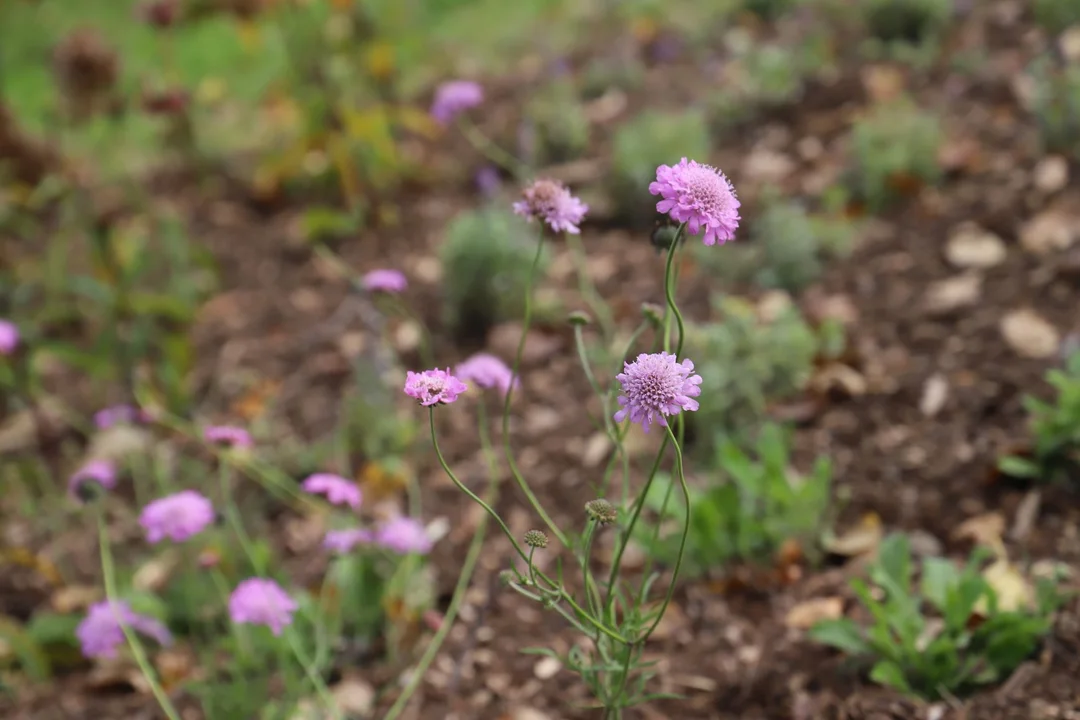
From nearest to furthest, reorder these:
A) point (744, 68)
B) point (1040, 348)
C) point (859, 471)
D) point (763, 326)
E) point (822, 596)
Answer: point (822, 596) < point (859, 471) < point (1040, 348) < point (763, 326) < point (744, 68)

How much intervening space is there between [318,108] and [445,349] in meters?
1.19

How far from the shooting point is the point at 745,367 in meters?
2.16

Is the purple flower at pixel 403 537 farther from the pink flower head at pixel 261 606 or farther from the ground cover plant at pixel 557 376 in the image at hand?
the pink flower head at pixel 261 606

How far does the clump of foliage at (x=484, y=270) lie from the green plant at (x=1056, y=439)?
50.1 inches

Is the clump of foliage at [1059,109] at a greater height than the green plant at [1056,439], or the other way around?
the clump of foliage at [1059,109]

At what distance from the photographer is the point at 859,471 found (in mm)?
2037

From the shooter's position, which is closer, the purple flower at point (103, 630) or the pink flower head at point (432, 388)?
the pink flower head at point (432, 388)

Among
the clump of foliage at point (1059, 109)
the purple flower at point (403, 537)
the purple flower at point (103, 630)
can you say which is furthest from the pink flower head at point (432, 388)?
the clump of foliage at point (1059, 109)

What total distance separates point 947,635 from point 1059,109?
6.13 ft

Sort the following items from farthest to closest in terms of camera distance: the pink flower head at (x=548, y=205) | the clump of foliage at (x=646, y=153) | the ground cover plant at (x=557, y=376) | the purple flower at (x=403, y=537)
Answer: the clump of foliage at (x=646, y=153), the purple flower at (x=403, y=537), the ground cover plant at (x=557, y=376), the pink flower head at (x=548, y=205)

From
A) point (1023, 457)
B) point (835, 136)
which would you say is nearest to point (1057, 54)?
point (835, 136)

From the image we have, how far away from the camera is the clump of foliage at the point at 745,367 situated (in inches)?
83.9

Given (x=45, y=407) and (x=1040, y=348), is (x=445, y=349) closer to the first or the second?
(x=45, y=407)

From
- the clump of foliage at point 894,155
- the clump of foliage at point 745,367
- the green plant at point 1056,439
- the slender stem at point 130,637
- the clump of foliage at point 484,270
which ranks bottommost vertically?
the slender stem at point 130,637
